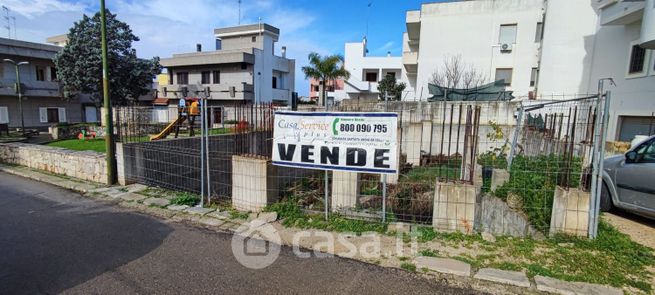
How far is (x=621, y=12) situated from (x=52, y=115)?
40.9 metres

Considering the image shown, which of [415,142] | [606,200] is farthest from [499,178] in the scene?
[415,142]

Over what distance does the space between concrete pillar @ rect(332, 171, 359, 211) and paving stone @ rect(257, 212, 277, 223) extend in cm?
115

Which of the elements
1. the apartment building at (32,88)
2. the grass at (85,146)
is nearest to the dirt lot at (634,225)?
the grass at (85,146)

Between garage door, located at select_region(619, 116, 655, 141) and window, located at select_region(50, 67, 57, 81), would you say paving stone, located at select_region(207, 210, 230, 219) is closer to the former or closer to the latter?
garage door, located at select_region(619, 116, 655, 141)

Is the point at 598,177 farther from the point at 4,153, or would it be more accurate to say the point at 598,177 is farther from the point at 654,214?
the point at 4,153

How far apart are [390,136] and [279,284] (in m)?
2.57

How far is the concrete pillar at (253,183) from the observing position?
5488mm

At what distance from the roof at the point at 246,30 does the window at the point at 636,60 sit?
Result: 29.4 metres

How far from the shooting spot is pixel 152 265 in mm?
3732

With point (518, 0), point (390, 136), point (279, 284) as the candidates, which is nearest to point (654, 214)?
point (390, 136)

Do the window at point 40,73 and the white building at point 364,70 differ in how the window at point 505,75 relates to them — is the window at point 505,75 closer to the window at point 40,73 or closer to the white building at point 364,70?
the white building at point 364,70

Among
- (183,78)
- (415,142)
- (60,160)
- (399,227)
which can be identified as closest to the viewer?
(399,227)

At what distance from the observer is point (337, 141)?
489 cm

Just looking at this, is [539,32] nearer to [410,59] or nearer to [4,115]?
[410,59]
